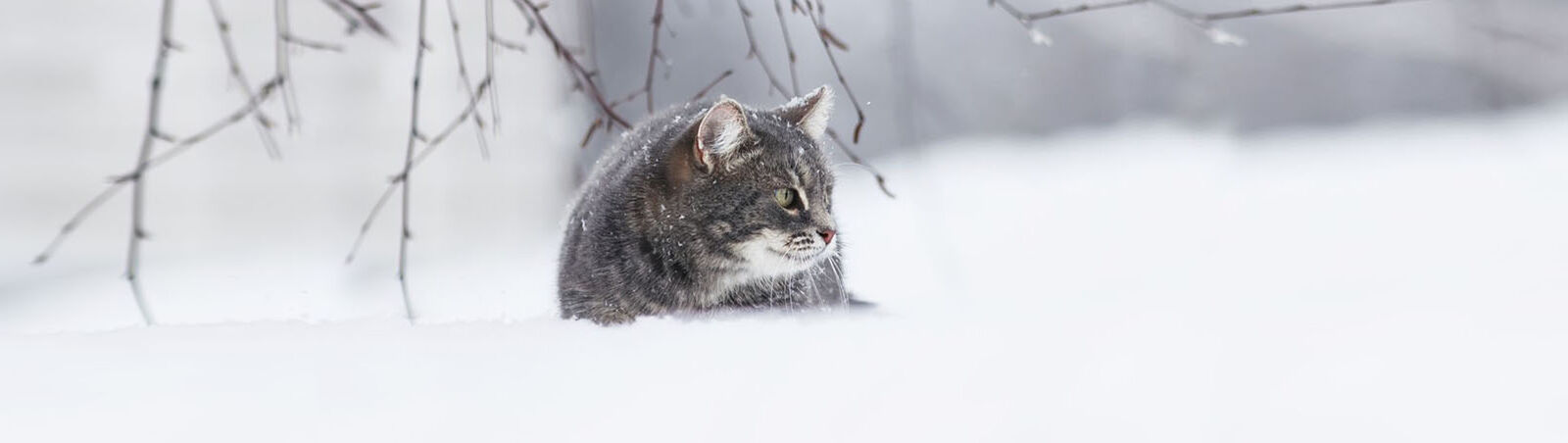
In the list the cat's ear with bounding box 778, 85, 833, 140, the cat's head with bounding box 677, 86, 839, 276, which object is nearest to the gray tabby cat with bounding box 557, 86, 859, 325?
the cat's head with bounding box 677, 86, 839, 276

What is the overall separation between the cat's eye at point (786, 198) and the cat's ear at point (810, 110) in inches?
11.3

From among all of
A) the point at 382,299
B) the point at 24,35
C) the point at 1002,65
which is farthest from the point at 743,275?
the point at 1002,65

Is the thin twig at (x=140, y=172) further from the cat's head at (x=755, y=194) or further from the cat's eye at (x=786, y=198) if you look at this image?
the cat's eye at (x=786, y=198)

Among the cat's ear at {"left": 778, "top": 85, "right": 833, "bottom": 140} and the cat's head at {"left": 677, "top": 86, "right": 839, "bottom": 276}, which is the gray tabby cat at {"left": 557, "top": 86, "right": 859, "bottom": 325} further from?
the cat's ear at {"left": 778, "top": 85, "right": 833, "bottom": 140}

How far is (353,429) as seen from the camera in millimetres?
1734

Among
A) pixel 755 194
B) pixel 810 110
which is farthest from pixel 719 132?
pixel 810 110

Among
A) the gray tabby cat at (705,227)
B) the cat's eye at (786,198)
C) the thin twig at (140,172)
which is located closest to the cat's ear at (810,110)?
the gray tabby cat at (705,227)

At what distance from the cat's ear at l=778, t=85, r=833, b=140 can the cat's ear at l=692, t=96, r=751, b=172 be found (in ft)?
1.10

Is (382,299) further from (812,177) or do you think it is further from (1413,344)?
(1413,344)

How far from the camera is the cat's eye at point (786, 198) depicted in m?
2.81

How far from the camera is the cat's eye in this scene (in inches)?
111

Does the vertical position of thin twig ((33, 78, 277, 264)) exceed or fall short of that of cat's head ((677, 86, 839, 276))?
it exceeds it

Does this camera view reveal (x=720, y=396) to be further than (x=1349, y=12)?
No

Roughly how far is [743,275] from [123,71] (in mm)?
5034
